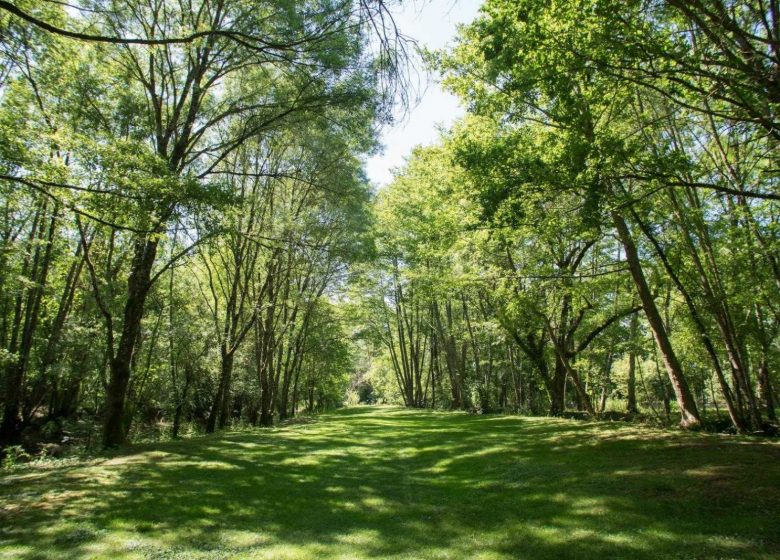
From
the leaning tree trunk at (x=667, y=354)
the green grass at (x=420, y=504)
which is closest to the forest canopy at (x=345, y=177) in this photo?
the leaning tree trunk at (x=667, y=354)

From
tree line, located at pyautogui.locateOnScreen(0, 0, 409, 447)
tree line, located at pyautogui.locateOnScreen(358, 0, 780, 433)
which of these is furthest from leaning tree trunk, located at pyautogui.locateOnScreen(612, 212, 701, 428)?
tree line, located at pyautogui.locateOnScreen(0, 0, 409, 447)

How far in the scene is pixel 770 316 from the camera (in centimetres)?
1697

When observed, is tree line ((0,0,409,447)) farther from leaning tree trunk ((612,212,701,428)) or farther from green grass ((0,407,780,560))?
leaning tree trunk ((612,212,701,428))

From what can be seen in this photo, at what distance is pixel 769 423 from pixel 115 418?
17.5 metres

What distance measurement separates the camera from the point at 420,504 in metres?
6.34

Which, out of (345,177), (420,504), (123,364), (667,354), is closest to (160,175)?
(123,364)

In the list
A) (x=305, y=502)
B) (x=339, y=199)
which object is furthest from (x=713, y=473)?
(x=339, y=199)

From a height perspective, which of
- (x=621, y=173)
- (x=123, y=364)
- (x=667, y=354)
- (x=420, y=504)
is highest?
(x=621, y=173)

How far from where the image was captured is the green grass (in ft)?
14.5

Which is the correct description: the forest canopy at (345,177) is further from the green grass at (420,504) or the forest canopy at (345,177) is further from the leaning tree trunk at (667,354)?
the green grass at (420,504)

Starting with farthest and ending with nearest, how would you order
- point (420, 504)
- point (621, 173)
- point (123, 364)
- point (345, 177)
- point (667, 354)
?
1. point (345, 177)
2. point (667, 354)
3. point (123, 364)
4. point (621, 173)
5. point (420, 504)

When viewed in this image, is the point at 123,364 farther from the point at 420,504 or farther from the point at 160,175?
the point at 420,504

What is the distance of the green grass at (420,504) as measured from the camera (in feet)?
14.5

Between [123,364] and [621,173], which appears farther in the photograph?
[123,364]
